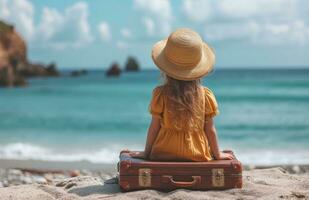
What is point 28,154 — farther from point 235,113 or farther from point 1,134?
point 235,113

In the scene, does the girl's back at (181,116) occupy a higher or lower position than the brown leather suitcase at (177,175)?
higher

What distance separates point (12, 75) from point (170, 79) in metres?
49.4

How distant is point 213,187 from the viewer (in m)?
4.73

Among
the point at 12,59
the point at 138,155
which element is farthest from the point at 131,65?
the point at 138,155

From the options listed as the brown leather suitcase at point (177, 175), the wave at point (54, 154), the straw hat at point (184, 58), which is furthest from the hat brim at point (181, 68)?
the wave at point (54, 154)

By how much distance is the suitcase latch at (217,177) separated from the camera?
4.69 m

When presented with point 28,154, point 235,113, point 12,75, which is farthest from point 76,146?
point 12,75

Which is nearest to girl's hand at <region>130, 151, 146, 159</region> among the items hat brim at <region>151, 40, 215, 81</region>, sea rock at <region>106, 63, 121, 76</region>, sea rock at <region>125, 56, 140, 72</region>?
hat brim at <region>151, 40, 215, 81</region>

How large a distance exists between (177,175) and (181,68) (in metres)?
0.80

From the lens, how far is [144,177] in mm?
4668

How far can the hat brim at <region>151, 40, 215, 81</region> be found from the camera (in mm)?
4719

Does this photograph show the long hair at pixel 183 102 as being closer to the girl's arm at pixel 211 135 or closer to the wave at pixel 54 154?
the girl's arm at pixel 211 135

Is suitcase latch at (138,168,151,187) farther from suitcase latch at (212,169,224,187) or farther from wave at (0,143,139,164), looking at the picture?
wave at (0,143,139,164)

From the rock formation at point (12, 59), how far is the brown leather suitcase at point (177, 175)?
47254 millimetres
